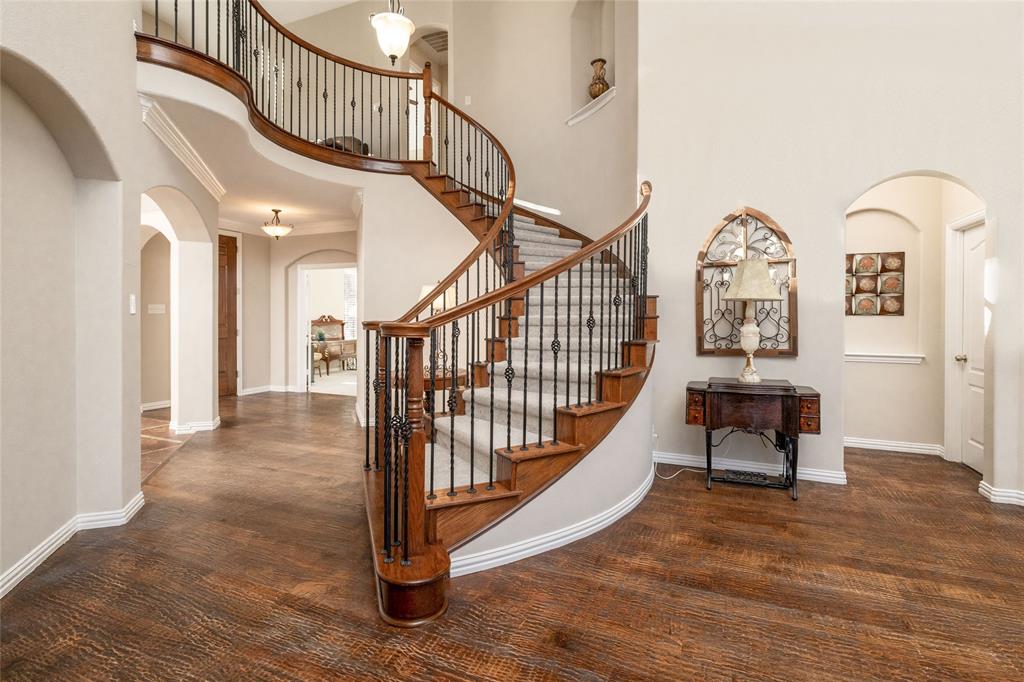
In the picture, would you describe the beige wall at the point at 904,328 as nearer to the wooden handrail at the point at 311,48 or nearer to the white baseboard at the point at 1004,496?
the white baseboard at the point at 1004,496

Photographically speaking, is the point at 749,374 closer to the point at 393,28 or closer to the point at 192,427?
the point at 393,28

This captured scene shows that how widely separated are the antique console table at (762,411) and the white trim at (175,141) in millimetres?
4009

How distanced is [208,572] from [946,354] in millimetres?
5584

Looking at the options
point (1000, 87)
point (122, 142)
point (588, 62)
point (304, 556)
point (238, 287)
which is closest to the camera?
point (304, 556)

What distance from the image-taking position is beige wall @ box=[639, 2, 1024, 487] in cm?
337

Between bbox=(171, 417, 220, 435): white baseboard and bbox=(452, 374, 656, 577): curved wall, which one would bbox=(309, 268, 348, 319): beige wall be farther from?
bbox=(452, 374, 656, 577): curved wall

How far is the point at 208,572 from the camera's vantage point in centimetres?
233

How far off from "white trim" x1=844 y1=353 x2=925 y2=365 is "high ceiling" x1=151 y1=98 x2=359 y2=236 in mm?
5196

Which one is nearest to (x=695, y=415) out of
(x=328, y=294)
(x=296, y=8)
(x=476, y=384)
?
(x=476, y=384)

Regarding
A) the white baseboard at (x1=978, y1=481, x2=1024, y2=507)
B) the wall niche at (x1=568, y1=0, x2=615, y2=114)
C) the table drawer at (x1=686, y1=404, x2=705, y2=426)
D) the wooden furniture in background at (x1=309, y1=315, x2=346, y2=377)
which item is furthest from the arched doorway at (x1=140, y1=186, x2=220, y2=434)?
the white baseboard at (x1=978, y1=481, x2=1024, y2=507)

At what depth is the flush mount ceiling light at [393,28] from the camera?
4.18 meters

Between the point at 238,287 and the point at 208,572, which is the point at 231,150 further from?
the point at 238,287

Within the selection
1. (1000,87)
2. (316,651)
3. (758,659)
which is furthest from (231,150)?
(1000,87)

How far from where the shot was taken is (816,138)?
12.2ft
